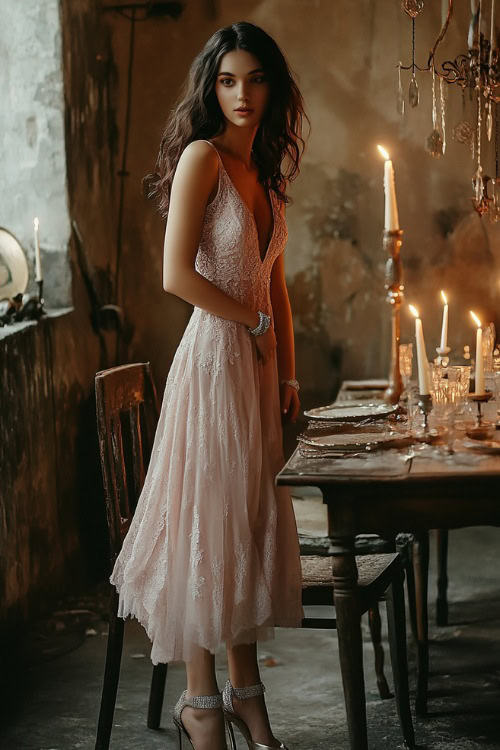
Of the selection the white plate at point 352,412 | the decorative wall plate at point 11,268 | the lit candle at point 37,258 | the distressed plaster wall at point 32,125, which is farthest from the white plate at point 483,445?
the distressed plaster wall at point 32,125

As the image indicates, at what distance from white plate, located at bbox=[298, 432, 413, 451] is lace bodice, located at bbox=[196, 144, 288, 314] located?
1.16 ft

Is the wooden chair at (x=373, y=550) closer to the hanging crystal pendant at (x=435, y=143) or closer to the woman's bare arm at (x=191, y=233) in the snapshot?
the woman's bare arm at (x=191, y=233)

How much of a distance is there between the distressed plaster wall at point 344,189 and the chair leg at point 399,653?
2103 millimetres

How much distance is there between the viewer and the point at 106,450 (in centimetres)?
239

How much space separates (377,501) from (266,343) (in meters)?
0.46

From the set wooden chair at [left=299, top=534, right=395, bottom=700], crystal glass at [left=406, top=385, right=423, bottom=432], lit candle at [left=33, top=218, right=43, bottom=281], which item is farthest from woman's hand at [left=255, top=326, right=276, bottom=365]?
lit candle at [left=33, top=218, right=43, bottom=281]

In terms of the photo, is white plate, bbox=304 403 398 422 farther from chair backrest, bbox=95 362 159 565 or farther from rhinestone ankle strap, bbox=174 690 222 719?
rhinestone ankle strap, bbox=174 690 222 719

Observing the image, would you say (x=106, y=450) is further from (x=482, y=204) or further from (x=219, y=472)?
(x=482, y=204)

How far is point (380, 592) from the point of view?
2.39 m

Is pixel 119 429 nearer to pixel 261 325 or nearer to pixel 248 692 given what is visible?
pixel 261 325

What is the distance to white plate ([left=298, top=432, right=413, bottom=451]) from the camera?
7.32ft

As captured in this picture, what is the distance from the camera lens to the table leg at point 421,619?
2.80m

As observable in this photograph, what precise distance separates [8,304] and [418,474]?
1.97m

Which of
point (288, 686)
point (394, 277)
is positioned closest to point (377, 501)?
point (394, 277)
